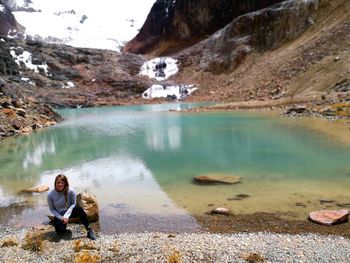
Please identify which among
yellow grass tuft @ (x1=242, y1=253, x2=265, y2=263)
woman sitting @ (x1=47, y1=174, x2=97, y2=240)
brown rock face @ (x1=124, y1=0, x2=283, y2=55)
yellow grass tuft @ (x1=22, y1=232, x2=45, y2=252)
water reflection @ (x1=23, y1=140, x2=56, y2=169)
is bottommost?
water reflection @ (x1=23, y1=140, x2=56, y2=169)

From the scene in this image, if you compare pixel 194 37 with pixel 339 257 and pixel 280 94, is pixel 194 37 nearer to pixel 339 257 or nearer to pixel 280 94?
pixel 280 94

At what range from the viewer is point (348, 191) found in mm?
14922

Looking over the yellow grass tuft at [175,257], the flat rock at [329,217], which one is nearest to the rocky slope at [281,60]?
the flat rock at [329,217]

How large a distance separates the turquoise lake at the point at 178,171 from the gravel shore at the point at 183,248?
4.38ft

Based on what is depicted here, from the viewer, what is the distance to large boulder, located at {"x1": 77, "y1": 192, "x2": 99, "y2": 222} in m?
12.7

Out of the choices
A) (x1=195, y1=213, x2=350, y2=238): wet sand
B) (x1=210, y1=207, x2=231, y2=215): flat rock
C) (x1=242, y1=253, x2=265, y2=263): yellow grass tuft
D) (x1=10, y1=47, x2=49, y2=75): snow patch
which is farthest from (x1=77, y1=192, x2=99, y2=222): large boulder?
(x1=10, y1=47, x2=49, y2=75): snow patch

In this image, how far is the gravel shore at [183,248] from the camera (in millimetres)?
9164

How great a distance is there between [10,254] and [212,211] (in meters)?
6.17

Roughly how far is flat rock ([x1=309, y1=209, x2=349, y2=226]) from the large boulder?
21.1 feet

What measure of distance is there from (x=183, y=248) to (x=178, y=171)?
10.2 meters

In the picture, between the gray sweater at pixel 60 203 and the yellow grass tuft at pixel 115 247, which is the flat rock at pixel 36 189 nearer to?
the gray sweater at pixel 60 203

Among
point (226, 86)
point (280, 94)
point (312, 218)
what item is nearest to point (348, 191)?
point (312, 218)

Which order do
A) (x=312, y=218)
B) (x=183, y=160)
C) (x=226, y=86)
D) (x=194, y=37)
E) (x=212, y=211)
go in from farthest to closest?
(x=194, y=37) < (x=226, y=86) < (x=183, y=160) < (x=212, y=211) < (x=312, y=218)

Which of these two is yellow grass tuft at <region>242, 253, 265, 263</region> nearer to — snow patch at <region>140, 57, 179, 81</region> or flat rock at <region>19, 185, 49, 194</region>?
flat rock at <region>19, 185, 49, 194</region>
